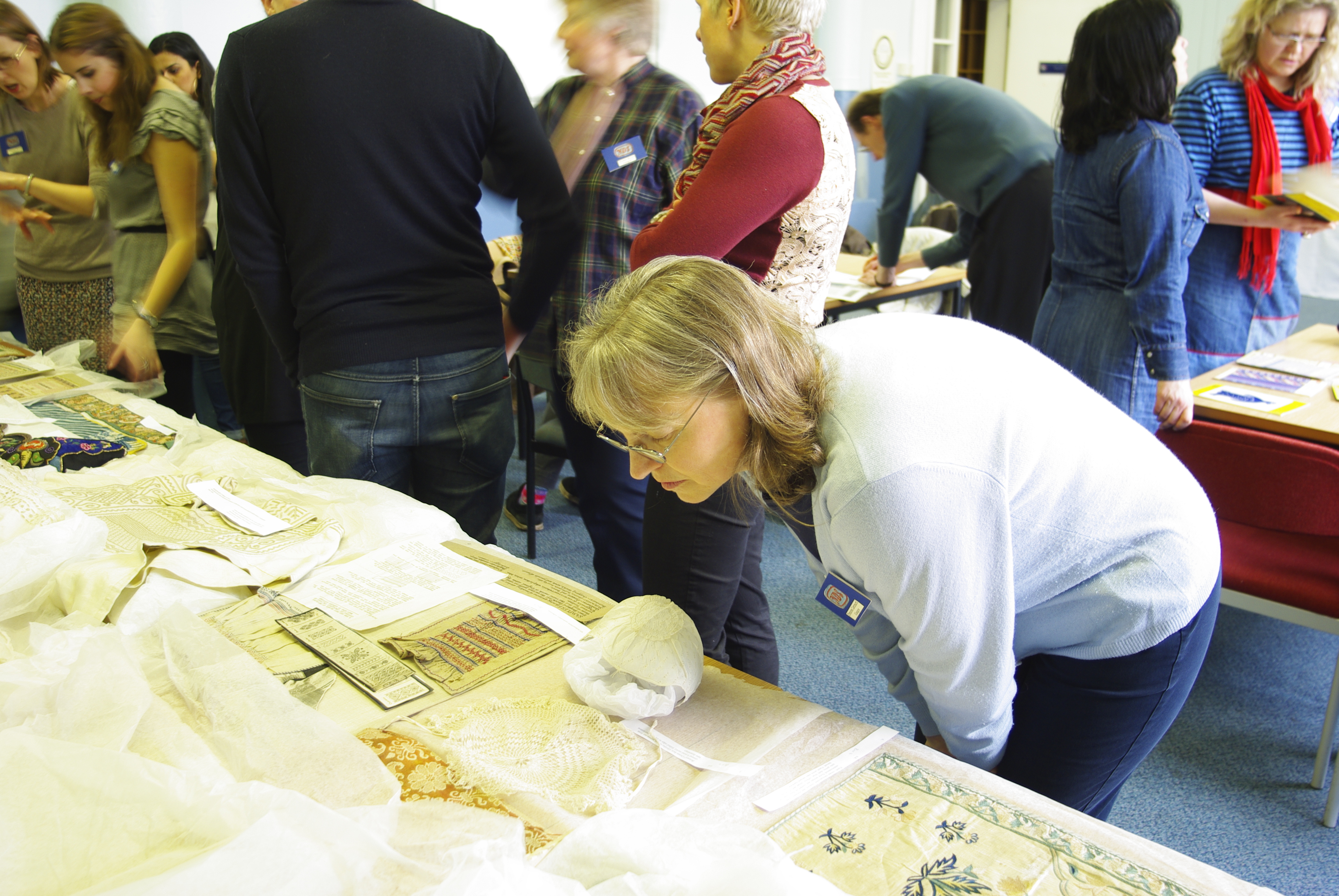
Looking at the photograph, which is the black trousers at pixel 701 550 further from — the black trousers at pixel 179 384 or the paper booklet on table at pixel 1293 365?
the black trousers at pixel 179 384

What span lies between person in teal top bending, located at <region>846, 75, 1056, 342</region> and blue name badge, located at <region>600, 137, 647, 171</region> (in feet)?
4.08

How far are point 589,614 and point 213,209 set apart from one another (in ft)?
9.96

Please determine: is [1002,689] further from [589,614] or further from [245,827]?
[245,827]

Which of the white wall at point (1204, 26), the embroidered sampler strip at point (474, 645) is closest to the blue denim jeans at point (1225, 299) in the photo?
the embroidered sampler strip at point (474, 645)

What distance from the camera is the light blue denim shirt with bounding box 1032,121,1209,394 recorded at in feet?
6.18

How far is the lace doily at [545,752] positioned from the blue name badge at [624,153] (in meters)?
1.25

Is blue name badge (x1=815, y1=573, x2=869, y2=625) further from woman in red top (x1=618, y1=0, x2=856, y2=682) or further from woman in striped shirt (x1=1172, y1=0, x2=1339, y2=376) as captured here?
woman in striped shirt (x1=1172, y1=0, x2=1339, y2=376)

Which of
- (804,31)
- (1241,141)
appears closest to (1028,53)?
(1241,141)

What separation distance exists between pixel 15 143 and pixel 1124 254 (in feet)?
9.76

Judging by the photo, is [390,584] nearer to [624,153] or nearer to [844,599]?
[844,599]

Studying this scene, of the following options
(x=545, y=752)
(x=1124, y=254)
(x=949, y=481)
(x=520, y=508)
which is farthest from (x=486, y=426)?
(x=520, y=508)

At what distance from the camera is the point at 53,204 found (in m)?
2.56

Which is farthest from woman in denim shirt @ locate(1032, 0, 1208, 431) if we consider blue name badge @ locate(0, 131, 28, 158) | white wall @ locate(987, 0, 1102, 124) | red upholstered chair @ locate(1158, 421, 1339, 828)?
white wall @ locate(987, 0, 1102, 124)

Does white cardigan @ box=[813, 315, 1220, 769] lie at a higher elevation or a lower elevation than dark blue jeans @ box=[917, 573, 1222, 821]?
higher
